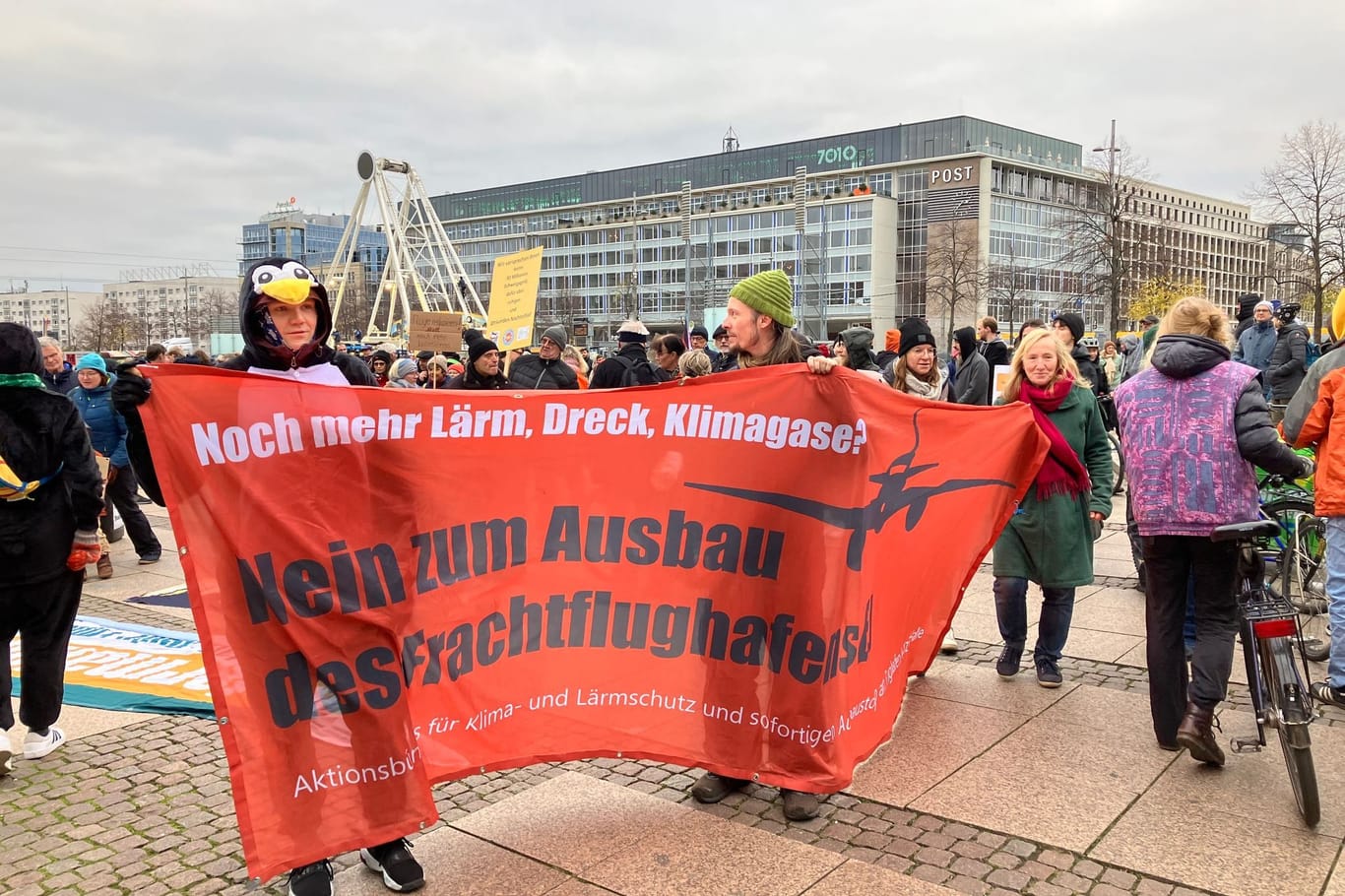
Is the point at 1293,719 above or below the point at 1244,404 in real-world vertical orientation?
below

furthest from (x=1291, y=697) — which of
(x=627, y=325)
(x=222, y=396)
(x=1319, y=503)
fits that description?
(x=627, y=325)

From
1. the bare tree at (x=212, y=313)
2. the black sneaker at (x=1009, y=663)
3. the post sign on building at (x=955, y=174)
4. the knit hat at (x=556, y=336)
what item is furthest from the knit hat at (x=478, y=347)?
the bare tree at (x=212, y=313)

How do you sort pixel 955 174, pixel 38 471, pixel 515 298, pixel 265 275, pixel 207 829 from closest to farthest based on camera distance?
pixel 265 275
pixel 207 829
pixel 38 471
pixel 515 298
pixel 955 174

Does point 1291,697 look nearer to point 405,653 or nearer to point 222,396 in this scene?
point 405,653

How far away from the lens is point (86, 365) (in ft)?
33.1

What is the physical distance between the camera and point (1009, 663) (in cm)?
596

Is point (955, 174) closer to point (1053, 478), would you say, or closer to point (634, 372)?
point (634, 372)

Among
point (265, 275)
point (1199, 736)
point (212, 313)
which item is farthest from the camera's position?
point (212, 313)

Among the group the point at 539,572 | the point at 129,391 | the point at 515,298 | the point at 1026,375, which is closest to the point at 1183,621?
the point at 1026,375

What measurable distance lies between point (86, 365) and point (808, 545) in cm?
867

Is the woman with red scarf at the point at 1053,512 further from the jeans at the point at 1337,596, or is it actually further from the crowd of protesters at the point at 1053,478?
the jeans at the point at 1337,596

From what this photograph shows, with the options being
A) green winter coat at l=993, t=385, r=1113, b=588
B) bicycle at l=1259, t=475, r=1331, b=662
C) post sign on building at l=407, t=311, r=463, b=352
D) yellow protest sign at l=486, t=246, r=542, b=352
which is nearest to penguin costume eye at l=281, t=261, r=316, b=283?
green winter coat at l=993, t=385, r=1113, b=588

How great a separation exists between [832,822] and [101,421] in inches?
351

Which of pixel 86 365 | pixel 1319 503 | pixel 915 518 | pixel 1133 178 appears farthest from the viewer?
pixel 1133 178
